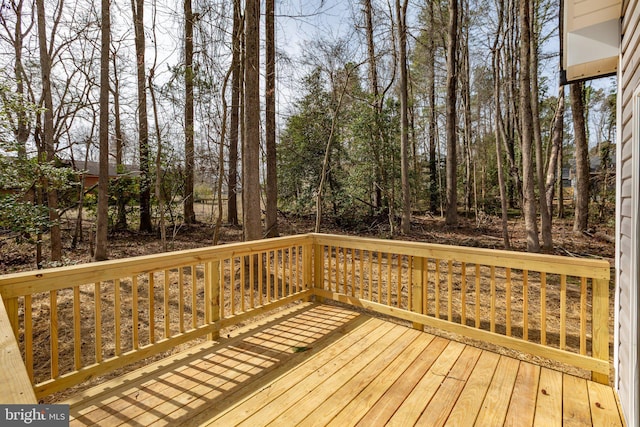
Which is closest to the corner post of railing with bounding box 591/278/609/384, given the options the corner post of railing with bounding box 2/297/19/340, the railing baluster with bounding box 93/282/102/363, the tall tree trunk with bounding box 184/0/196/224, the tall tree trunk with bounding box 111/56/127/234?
the railing baluster with bounding box 93/282/102/363

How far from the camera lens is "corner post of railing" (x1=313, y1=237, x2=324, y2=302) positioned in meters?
3.88

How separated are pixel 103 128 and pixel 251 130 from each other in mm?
3570

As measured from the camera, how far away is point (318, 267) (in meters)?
3.90

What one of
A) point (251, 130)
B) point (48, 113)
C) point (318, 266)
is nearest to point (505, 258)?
point (318, 266)

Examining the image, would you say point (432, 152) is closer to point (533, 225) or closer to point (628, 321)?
point (533, 225)

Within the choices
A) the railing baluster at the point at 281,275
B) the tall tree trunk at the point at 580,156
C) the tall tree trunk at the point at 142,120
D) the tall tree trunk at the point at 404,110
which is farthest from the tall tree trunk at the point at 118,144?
the tall tree trunk at the point at 580,156

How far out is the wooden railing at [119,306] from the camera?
1869mm

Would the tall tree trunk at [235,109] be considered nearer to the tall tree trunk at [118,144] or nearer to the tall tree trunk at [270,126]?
the tall tree trunk at [270,126]

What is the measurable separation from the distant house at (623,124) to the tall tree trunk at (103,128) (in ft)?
22.5

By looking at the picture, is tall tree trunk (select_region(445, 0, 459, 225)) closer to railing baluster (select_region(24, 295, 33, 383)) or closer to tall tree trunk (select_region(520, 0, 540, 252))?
tall tree trunk (select_region(520, 0, 540, 252))

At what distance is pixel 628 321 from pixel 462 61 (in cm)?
1345

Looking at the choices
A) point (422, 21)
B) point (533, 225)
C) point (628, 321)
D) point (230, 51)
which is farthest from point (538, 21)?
point (628, 321)

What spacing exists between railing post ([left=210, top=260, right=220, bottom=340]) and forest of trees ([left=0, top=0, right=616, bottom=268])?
1.83 m

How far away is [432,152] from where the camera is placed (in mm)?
14344
